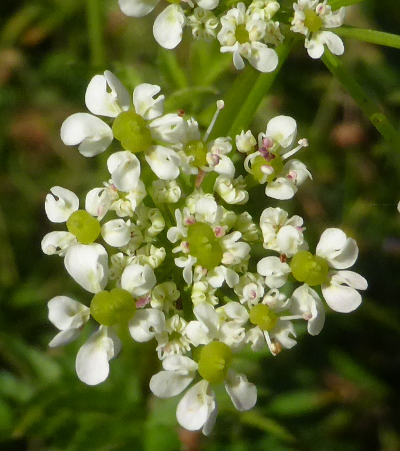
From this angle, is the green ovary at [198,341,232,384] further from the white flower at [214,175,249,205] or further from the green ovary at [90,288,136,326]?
the white flower at [214,175,249,205]

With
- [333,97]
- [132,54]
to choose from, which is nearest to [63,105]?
[132,54]

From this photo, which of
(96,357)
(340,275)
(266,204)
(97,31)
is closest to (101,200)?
(96,357)

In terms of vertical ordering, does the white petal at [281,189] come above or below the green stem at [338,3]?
below

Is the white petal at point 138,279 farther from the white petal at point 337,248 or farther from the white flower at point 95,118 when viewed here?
the white petal at point 337,248

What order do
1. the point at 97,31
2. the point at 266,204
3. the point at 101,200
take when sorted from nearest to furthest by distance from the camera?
1. the point at 101,200
2. the point at 97,31
3. the point at 266,204

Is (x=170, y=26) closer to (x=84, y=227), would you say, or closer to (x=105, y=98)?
(x=105, y=98)

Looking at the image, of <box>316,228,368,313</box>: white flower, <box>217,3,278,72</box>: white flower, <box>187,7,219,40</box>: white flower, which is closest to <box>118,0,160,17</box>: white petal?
<box>187,7,219,40</box>: white flower

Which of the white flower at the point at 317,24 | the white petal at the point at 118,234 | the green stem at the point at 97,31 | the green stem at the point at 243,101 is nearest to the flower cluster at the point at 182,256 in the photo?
the white petal at the point at 118,234
